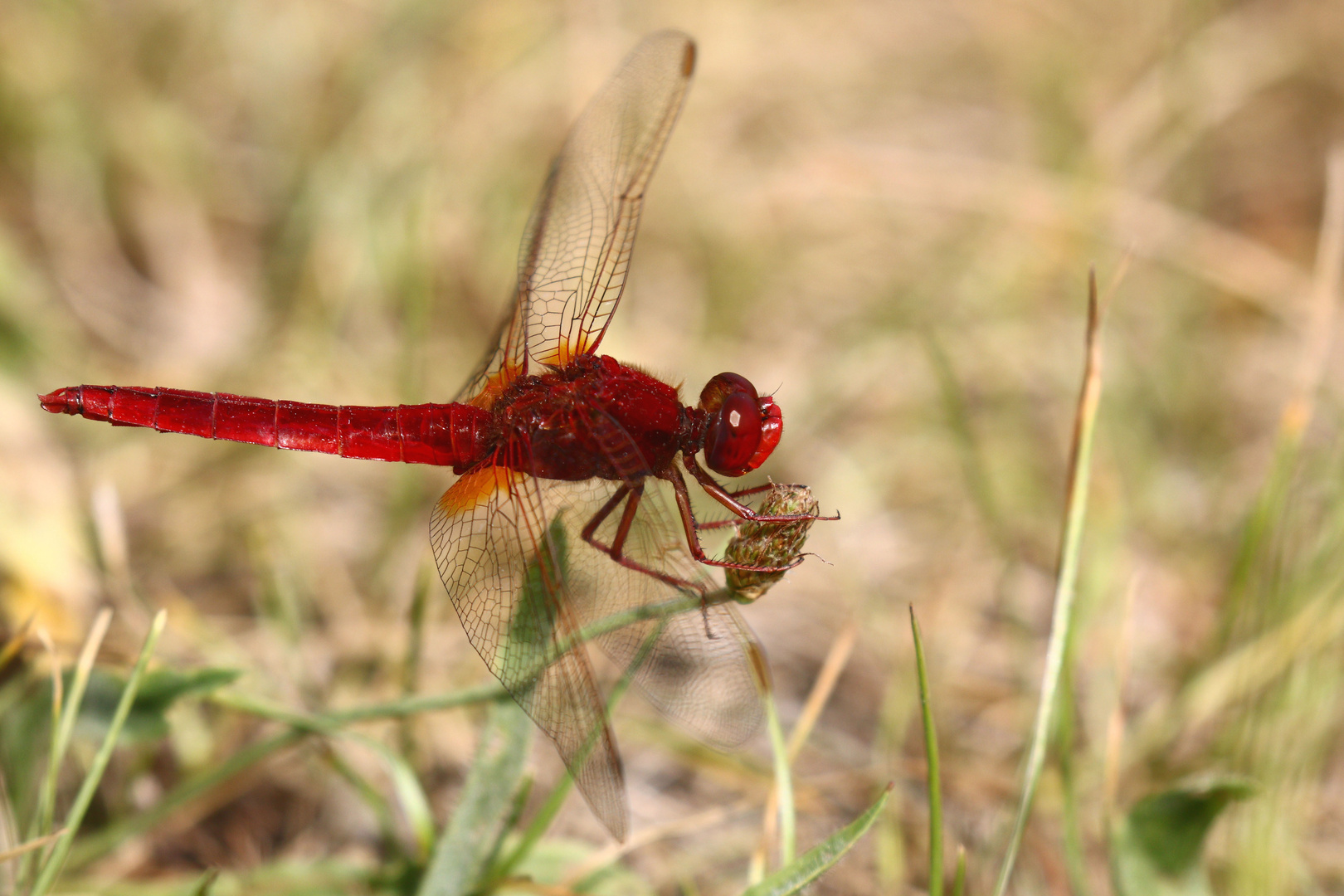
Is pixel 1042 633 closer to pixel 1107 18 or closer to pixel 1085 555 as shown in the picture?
pixel 1085 555

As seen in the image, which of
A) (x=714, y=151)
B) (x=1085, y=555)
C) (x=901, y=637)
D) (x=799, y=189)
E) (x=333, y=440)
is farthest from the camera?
(x=714, y=151)

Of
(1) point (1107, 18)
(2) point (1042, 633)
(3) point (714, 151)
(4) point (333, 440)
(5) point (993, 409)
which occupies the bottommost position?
(2) point (1042, 633)

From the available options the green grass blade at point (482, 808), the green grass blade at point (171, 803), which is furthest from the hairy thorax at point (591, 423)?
the green grass blade at point (171, 803)

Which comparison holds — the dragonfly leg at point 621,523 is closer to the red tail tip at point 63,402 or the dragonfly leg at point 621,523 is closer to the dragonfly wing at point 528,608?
the dragonfly wing at point 528,608

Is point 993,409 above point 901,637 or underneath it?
above

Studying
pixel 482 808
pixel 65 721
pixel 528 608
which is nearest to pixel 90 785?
pixel 65 721

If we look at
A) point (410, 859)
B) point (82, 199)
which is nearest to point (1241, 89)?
point (410, 859)

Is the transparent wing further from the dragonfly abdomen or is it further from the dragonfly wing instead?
the dragonfly wing
